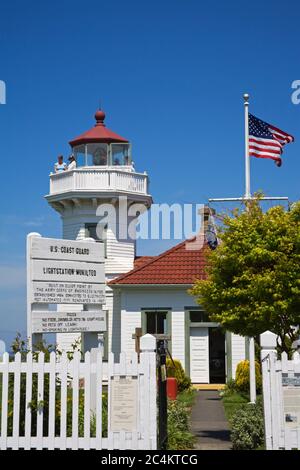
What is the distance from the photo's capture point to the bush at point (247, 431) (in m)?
11.8

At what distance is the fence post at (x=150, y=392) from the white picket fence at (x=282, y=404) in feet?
5.04

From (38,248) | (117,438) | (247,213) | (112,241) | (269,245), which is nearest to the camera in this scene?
(117,438)

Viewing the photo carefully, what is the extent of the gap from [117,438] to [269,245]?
597cm

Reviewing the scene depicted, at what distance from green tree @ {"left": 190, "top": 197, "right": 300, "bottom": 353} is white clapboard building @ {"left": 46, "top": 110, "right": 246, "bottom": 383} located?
10648mm

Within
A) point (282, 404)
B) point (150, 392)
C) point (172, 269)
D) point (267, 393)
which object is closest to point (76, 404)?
point (150, 392)

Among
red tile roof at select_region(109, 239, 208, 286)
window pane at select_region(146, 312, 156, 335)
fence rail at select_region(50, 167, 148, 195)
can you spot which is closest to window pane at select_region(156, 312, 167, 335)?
window pane at select_region(146, 312, 156, 335)

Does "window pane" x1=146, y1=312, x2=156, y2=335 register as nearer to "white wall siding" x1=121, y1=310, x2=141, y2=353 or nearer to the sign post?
"white wall siding" x1=121, y1=310, x2=141, y2=353

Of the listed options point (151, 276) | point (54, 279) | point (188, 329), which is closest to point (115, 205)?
point (151, 276)

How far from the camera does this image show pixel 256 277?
14047 millimetres

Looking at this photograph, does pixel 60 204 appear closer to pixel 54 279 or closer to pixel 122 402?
pixel 54 279

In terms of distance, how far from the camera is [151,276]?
2720 cm

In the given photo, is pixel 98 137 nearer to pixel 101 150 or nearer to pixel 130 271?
pixel 101 150

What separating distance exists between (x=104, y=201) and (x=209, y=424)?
46.3 ft

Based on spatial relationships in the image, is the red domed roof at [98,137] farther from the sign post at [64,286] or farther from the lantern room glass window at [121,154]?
the sign post at [64,286]
